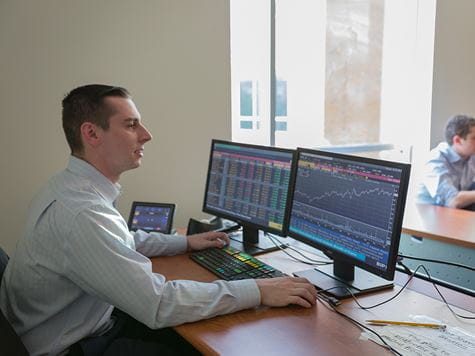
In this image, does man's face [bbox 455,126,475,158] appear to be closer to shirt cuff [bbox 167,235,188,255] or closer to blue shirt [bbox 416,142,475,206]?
blue shirt [bbox 416,142,475,206]

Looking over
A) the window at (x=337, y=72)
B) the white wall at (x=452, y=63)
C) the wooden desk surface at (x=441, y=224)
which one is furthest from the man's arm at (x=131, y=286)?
the white wall at (x=452, y=63)

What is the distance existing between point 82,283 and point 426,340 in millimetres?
940

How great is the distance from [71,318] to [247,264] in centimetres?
63

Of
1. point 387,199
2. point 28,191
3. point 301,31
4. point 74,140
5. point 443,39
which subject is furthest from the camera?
point 443,39

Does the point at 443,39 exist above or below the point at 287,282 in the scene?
above

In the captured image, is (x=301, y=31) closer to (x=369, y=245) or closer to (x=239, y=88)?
(x=239, y=88)

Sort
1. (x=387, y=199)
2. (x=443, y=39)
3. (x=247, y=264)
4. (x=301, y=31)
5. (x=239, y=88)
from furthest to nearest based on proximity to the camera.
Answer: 1. (x=443, y=39)
2. (x=301, y=31)
3. (x=239, y=88)
4. (x=247, y=264)
5. (x=387, y=199)

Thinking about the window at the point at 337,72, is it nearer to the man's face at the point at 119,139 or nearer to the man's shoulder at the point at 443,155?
the man's shoulder at the point at 443,155

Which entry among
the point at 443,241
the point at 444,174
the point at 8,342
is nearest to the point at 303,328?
the point at 8,342

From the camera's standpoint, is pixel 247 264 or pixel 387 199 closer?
pixel 387 199

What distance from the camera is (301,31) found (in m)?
4.02

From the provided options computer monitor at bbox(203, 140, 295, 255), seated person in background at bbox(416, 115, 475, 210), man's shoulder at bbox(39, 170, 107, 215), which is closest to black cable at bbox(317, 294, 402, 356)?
computer monitor at bbox(203, 140, 295, 255)

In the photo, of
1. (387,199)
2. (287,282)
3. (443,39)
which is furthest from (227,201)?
(443,39)

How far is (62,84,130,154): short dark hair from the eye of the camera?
1566 mm
